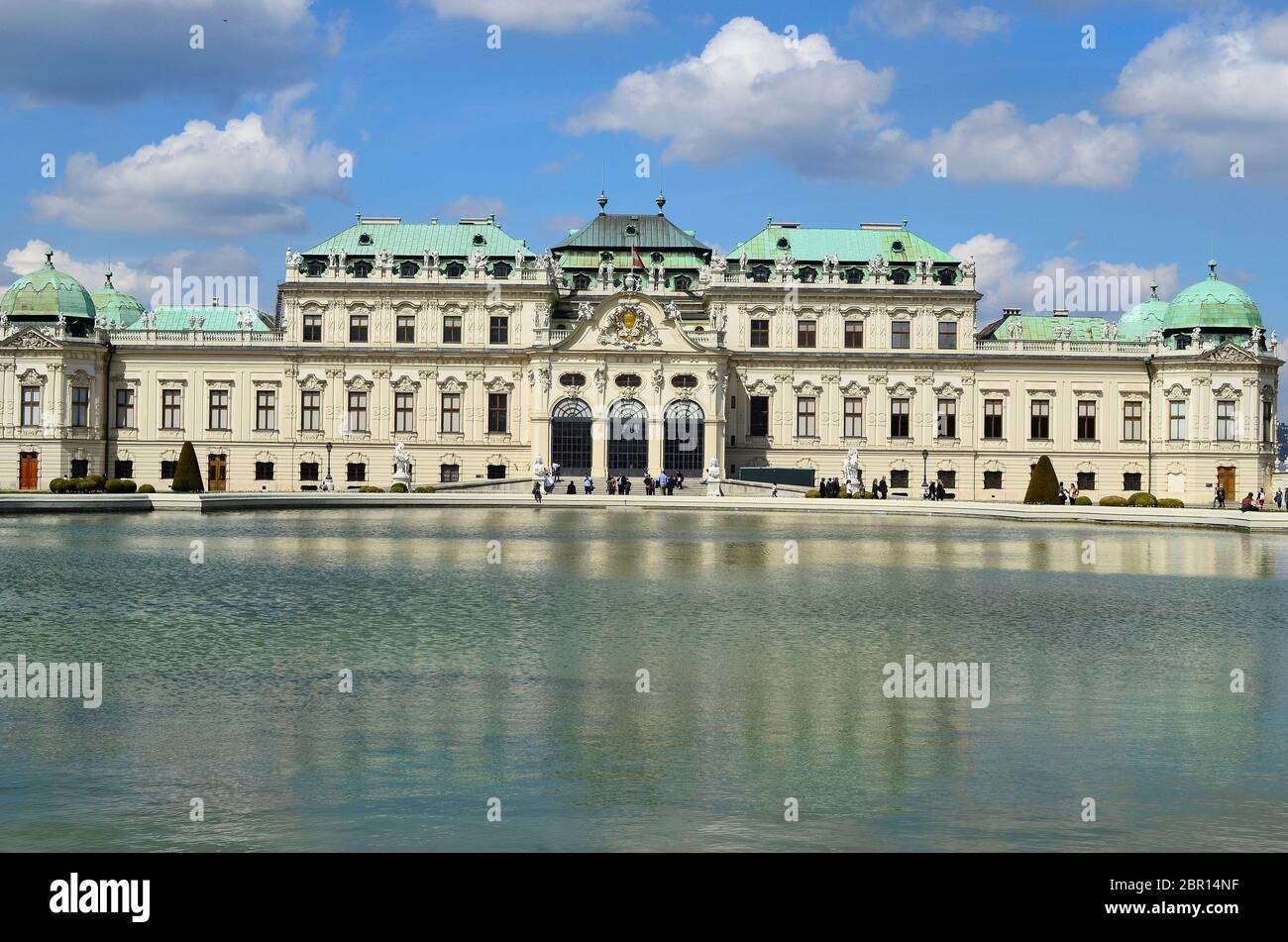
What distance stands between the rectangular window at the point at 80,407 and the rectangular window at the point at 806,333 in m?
47.7

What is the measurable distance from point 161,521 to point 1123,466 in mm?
64526

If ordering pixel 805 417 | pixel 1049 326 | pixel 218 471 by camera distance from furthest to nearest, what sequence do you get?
pixel 1049 326, pixel 805 417, pixel 218 471

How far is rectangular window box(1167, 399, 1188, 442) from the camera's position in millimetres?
92250

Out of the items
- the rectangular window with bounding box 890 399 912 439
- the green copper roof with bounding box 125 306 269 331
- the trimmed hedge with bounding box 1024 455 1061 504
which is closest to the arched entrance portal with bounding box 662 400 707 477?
the rectangular window with bounding box 890 399 912 439

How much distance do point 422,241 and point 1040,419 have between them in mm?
44171

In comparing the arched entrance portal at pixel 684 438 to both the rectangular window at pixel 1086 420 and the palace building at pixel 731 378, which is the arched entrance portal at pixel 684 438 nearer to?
the palace building at pixel 731 378

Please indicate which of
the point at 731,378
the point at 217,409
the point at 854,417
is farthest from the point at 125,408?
the point at 854,417

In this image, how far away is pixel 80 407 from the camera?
91.0m

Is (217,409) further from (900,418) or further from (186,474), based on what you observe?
(900,418)

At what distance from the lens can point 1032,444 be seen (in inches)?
3688

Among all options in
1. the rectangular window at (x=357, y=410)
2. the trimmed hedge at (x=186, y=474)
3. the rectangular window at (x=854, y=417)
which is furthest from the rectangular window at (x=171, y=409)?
the rectangular window at (x=854, y=417)

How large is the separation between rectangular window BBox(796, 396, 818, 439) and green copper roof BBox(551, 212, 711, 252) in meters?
14.6

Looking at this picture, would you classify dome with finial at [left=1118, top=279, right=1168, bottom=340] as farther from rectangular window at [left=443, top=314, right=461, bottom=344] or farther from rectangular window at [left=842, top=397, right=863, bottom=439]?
rectangular window at [left=443, top=314, right=461, bottom=344]
